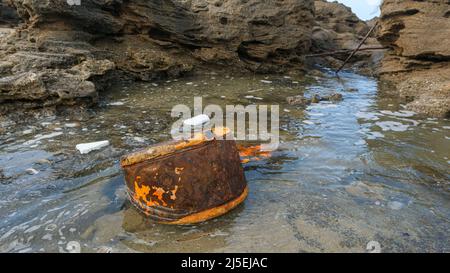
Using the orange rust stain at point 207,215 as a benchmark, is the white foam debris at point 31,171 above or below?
above

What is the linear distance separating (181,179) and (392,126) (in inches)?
140

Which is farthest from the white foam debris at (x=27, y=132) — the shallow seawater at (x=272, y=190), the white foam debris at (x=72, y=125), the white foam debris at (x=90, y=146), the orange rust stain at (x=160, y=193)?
the orange rust stain at (x=160, y=193)

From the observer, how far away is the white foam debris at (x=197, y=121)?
4.96m

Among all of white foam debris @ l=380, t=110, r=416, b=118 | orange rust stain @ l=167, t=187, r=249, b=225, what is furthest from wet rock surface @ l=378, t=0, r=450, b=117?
orange rust stain @ l=167, t=187, r=249, b=225

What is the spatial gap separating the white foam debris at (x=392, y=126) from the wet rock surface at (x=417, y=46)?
1110 mm

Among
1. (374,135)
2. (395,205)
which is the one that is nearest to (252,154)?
(395,205)

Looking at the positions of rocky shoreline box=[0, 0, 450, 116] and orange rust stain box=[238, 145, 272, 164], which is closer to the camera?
orange rust stain box=[238, 145, 272, 164]

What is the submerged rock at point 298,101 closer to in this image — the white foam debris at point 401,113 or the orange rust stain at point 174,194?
the white foam debris at point 401,113

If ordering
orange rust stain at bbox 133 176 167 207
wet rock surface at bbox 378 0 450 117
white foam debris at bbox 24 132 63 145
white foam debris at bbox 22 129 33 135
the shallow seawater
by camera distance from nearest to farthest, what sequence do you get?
the shallow seawater
orange rust stain at bbox 133 176 167 207
white foam debris at bbox 24 132 63 145
white foam debris at bbox 22 129 33 135
wet rock surface at bbox 378 0 450 117

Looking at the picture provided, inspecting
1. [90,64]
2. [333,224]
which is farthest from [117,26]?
[333,224]

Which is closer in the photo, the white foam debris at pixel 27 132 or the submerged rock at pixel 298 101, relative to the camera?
the white foam debris at pixel 27 132

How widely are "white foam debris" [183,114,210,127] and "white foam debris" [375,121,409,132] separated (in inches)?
90.7

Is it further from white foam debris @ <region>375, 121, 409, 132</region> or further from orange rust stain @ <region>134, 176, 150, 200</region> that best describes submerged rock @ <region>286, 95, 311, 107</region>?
orange rust stain @ <region>134, 176, 150, 200</region>

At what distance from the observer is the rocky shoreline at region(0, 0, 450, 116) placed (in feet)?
17.9
